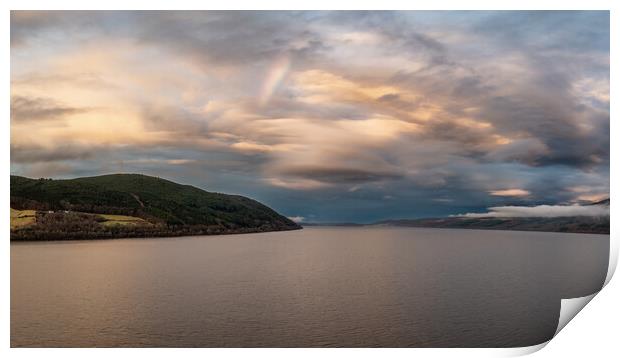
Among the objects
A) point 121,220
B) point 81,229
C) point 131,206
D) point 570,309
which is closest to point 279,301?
point 570,309

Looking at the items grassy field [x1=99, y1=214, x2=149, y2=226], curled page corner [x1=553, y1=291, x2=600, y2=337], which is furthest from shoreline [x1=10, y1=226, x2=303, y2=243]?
curled page corner [x1=553, y1=291, x2=600, y2=337]

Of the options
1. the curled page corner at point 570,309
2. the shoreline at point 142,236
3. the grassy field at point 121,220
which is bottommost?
the curled page corner at point 570,309

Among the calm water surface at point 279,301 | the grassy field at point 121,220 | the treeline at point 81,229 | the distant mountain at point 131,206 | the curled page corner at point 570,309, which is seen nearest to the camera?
the calm water surface at point 279,301

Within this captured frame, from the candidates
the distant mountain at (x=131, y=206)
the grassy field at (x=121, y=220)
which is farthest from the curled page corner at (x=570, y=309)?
the grassy field at (x=121, y=220)

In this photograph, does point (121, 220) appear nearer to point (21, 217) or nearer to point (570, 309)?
point (21, 217)

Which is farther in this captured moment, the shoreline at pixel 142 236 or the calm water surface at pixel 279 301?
the shoreline at pixel 142 236

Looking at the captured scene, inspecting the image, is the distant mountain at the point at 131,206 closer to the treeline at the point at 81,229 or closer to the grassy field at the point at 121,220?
the treeline at the point at 81,229

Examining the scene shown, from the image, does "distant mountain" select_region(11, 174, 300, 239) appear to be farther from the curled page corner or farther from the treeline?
the curled page corner
